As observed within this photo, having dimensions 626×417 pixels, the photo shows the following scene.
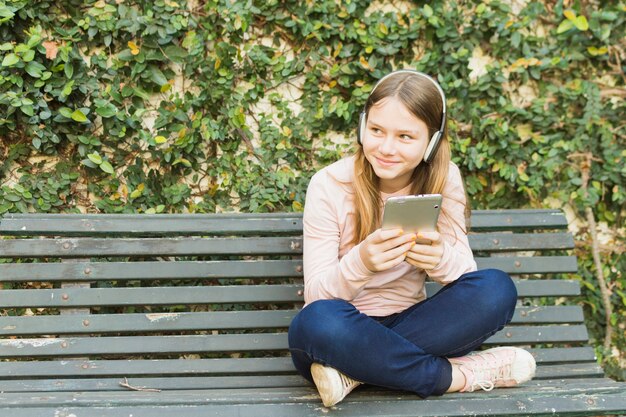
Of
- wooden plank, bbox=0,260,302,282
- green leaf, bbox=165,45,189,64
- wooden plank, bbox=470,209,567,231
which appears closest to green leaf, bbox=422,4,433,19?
wooden plank, bbox=470,209,567,231

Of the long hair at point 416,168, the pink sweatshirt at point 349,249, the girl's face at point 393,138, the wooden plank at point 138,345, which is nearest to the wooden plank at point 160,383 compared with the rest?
the wooden plank at point 138,345

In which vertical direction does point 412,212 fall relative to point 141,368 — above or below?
above

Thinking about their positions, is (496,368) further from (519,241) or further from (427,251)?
(519,241)

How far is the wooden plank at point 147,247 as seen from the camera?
9.64 feet

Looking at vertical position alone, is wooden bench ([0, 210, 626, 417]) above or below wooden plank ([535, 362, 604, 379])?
above

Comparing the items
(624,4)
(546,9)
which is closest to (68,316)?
(546,9)

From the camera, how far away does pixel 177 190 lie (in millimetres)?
3553

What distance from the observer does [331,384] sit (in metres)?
2.33

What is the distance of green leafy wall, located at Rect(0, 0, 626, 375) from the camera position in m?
3.42

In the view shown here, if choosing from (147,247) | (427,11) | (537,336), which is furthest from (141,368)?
(427,11)

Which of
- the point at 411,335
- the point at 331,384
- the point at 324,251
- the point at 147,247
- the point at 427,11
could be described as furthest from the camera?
the point at 427,11

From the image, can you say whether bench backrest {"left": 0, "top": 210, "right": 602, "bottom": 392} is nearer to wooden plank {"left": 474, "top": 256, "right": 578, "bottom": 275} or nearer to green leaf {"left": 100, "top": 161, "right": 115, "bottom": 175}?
wooden plank {"left": 474, "top": 256, "right": 578, "bottom": 275}

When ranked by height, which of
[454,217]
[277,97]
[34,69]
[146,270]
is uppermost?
[34,69]

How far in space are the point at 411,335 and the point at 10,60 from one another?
2001 millimetres
